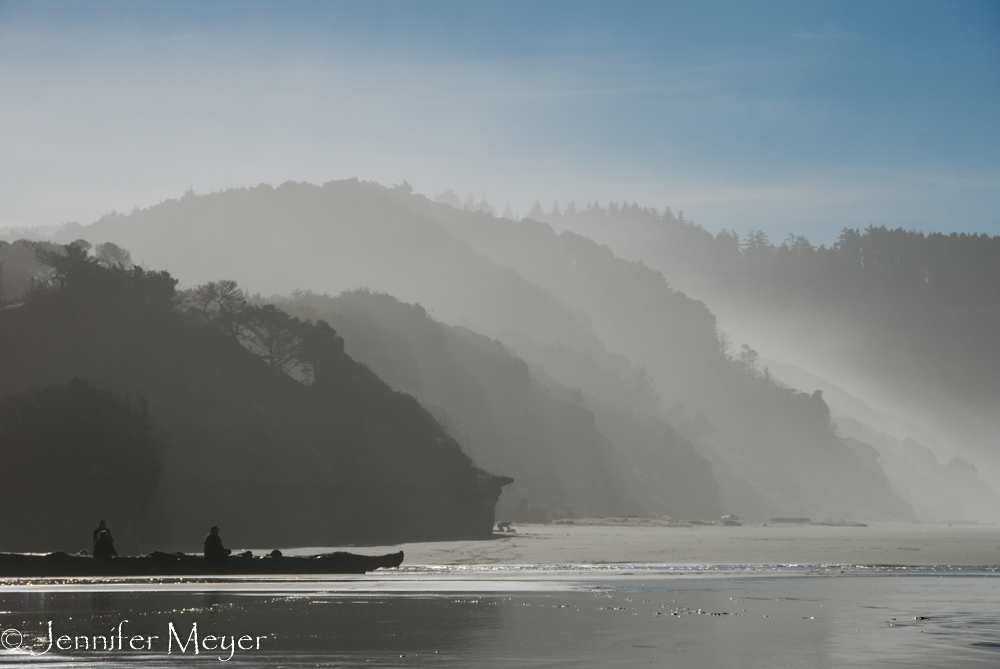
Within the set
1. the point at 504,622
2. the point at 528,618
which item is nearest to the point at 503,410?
the point at 528,618

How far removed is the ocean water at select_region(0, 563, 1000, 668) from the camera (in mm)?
15656

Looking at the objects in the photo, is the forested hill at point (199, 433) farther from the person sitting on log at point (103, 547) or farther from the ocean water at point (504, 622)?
the ocean water at point (504, 622)

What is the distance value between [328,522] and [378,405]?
14977mm

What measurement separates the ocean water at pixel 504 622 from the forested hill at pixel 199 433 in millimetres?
22068

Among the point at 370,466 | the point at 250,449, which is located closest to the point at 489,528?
the point at 370,466

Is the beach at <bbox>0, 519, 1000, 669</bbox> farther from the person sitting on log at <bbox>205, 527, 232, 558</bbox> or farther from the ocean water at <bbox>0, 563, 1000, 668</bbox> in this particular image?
the person sitting on log at <bbox>205, 527, 232, 558</bbox>

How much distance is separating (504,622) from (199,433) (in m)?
47.6

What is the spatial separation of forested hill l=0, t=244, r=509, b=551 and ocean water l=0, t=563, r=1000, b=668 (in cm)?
2207

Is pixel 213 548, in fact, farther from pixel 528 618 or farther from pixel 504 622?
pixel 504 622

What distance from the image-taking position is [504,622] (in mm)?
20453

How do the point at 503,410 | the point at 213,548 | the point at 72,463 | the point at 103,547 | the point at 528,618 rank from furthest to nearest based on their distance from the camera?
the point at 503,410 → the point at 72,463 → the point at 103,547 → the point at 213,548 → the point at 528,618

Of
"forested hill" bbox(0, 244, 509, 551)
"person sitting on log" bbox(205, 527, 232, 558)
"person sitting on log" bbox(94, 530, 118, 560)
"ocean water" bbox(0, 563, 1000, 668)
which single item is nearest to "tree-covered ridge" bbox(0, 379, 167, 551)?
"forested hill" bbox(0, 244, 509, 551)

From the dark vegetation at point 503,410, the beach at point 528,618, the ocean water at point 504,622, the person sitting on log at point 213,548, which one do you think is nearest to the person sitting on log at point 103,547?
the ocean water at point 504,622

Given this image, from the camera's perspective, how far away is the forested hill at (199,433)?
52.5 m
